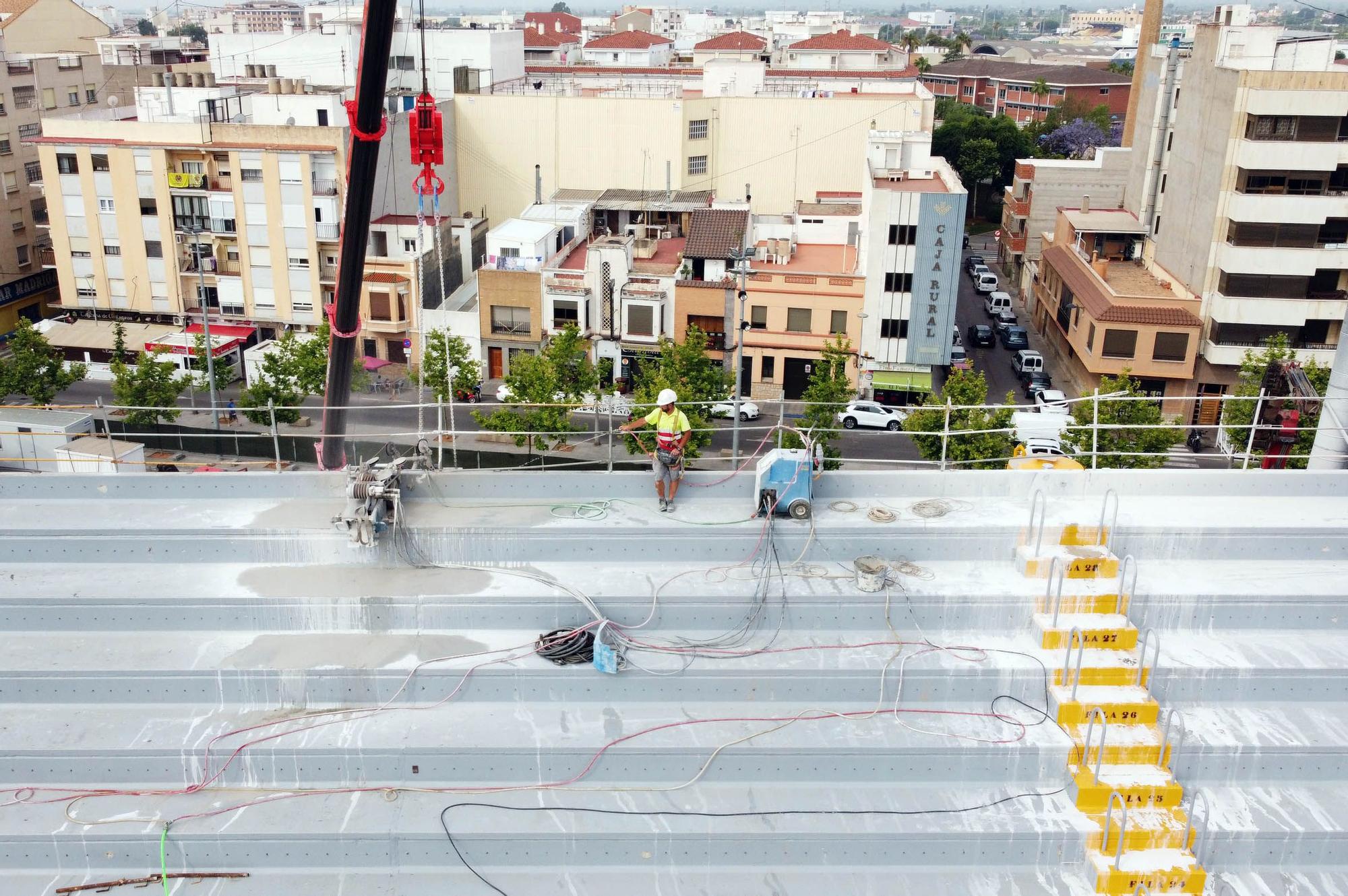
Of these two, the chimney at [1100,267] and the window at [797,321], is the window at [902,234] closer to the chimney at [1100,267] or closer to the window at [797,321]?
the window at [797,321]

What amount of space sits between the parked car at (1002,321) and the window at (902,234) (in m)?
10.8

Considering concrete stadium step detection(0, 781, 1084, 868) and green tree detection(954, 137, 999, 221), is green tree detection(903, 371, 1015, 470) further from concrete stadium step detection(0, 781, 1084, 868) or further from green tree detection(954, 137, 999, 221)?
green tree detection(954, 137, 999, 221)

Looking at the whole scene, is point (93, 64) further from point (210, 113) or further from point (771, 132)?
point (771, 132)

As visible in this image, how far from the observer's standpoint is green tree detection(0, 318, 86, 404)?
98.9ft

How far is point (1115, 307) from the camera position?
30.8 metres

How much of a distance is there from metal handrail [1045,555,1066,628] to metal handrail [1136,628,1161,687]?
655mm

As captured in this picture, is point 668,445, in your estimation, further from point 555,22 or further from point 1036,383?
point 555,22

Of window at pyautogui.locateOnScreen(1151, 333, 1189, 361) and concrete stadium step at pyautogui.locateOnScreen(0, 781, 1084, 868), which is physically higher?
concrete stadium step at pyautogui.locateOnScreen(0, 781, 1084, 868)

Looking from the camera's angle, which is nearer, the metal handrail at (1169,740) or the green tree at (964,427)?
the metal handrail at (1169,740)

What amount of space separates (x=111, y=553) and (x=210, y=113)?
101 ft

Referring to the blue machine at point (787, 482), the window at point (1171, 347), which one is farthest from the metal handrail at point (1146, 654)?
the window at point (1171, 347)

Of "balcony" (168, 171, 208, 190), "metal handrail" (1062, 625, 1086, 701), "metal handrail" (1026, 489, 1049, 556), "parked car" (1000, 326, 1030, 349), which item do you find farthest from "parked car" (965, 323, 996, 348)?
"metal handrail" (1062, 625, 1086, 701)

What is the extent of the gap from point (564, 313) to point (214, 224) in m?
13.0

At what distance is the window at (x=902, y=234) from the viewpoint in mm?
30703
